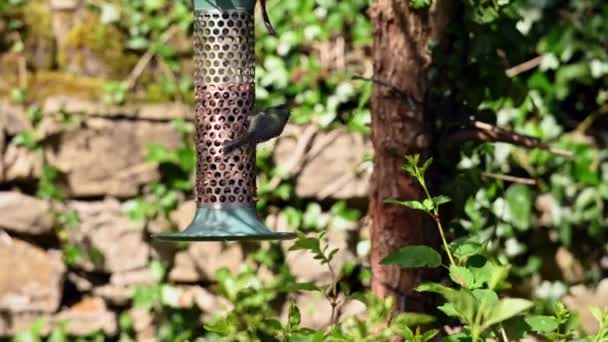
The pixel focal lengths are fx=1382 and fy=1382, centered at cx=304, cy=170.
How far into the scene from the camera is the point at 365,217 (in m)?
4.65

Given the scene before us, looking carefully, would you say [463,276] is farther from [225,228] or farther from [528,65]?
[528,65]

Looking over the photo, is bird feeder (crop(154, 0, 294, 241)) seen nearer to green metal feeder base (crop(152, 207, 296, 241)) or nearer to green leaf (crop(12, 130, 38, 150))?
green metal feeder base (crop(152, 207, 296, 241))

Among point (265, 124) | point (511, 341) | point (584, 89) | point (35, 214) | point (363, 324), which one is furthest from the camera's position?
point (584, 89)

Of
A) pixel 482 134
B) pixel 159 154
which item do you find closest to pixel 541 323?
pixel 482 134

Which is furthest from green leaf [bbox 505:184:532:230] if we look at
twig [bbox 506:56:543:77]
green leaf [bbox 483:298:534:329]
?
green leaf [bbox 483:298:534:329]

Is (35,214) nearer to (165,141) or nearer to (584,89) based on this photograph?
(165,141)

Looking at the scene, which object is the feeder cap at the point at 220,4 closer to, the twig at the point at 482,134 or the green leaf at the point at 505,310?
the twig at the point at 482,134

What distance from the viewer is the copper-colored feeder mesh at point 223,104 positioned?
2965mm

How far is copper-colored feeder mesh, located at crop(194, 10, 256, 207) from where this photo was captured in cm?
296

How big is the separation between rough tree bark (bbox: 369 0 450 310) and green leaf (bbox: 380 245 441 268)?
989mm

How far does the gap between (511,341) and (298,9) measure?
2.79 m

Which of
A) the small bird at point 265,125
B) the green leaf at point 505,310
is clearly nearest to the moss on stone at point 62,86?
the small bird at point 265,125

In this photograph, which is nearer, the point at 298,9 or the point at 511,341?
the point at 511,341

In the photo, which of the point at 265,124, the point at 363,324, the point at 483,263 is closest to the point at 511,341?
the point at 483,263
